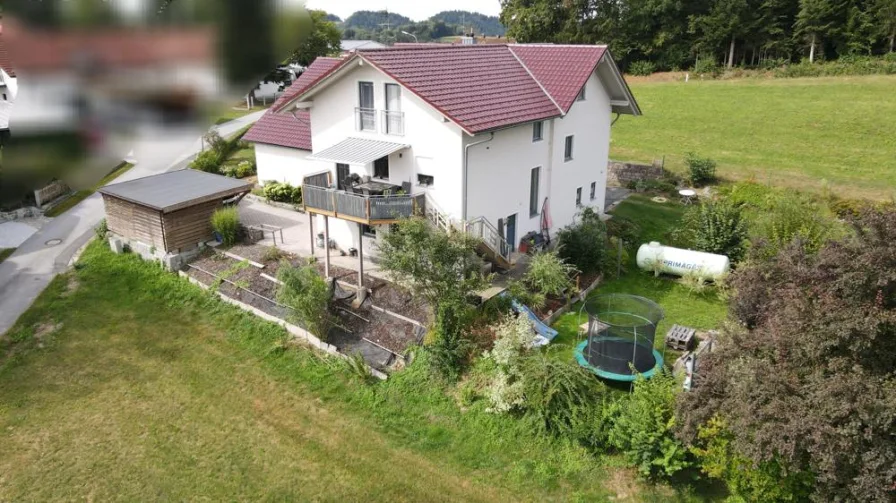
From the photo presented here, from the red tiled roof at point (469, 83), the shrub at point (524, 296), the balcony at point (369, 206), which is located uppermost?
the red tiled roof at point (469, 83)

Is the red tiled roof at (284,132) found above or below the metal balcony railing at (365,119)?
below

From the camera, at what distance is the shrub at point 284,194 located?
27.1m

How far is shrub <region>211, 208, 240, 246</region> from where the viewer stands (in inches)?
865

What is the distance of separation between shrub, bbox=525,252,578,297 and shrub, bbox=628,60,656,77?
2041 inches

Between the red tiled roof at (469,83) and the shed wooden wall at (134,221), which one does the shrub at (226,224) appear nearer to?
the shed wooden wall at (134,221)

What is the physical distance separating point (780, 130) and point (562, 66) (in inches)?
1035

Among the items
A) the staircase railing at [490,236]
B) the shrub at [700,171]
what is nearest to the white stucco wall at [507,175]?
the staircase railing at [490,236]

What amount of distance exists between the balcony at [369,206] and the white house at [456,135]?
35 millimetres

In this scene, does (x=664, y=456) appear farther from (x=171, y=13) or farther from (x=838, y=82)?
(x=838, y=82)

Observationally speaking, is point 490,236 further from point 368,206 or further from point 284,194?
point 284,194

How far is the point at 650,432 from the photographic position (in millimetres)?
12469

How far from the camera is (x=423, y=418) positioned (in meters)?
14.8

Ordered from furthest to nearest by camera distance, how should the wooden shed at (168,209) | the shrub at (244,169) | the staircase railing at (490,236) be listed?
the shrub at (244,169), the wooden shed at (168,209), the staircase railing at (490,236)

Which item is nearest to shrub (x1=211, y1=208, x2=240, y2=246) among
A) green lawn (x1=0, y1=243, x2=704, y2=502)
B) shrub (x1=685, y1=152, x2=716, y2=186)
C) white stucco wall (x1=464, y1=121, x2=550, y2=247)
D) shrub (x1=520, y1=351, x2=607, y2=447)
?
green lawn (x1=0, y1=243, x2=704, y2=502)
